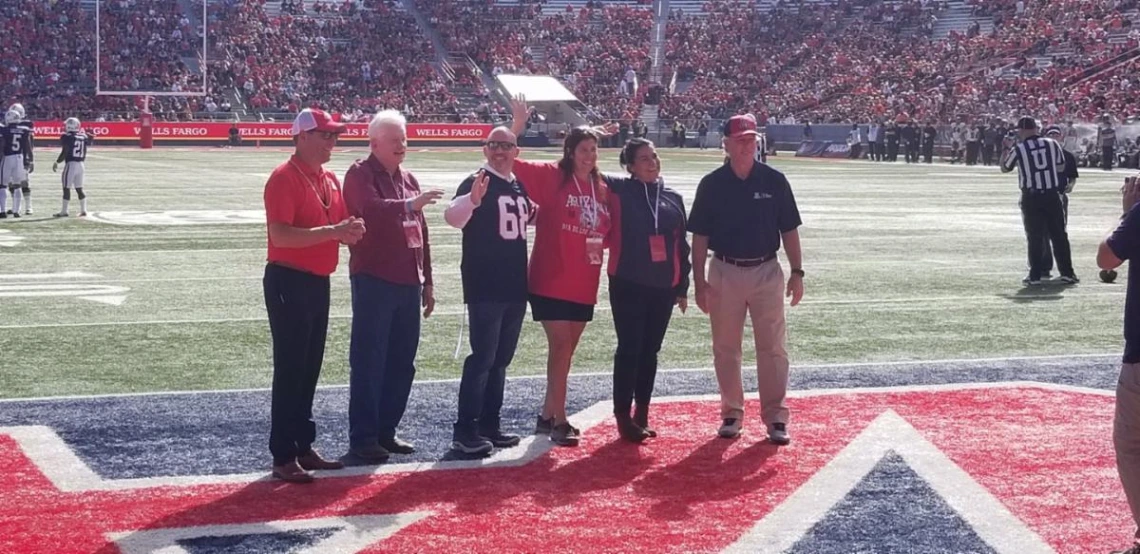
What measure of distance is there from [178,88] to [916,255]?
41736mm

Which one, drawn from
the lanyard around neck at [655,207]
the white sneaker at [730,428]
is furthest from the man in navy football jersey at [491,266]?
the white sneaker at [730,428]

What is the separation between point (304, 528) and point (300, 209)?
60.2 inches

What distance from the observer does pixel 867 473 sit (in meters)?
7.18

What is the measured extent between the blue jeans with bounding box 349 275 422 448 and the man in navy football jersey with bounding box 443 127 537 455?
31 cm

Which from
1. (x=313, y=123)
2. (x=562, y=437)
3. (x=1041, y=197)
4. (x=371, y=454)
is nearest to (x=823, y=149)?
(x=1041, y=197)

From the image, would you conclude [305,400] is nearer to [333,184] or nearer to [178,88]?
[333,184]

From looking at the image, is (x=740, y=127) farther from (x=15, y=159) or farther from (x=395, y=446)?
(x=15, y=159)

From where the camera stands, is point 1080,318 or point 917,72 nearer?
point 1080,318

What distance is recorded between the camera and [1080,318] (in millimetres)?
12727

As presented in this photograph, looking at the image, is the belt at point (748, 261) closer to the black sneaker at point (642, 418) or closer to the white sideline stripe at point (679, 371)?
the black sneaker at point (642, 418)

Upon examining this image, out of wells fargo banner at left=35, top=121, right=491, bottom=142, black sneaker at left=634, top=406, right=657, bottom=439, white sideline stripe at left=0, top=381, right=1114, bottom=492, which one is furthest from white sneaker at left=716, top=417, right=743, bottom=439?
wells fargo banner at left=35, top=121, right=491, bottom=142

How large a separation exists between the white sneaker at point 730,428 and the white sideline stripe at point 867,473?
0.64m

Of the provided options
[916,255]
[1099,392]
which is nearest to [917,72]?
[916,255]

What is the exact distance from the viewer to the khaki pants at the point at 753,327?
25.9ft
